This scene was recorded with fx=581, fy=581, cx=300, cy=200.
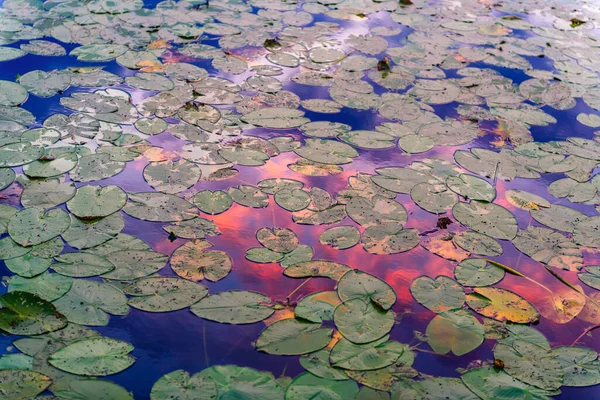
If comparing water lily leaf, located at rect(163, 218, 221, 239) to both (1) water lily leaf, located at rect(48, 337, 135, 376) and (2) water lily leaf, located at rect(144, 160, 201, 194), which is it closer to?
(2) water lily leaf, located at rect(144, 160, 201, 194)

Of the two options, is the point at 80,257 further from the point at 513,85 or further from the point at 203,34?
the point at 513,85

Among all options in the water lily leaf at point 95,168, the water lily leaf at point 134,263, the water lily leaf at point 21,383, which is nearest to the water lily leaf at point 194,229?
the water lily leaf at point 134,263

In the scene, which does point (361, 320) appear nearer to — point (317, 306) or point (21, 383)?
point (317, 306)

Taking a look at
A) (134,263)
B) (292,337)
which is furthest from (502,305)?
(134,263)

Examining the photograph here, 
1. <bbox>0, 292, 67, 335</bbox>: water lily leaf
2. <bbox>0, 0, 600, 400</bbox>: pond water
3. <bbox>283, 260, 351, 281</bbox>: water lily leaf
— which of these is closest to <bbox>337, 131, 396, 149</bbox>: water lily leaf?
<bbox>0, 0, 600, 400</bbox>: pond water

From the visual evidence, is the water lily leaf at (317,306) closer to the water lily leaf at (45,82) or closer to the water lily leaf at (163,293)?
the water lily leaf at (163,293)

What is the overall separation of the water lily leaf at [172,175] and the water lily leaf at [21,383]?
43.1 inches

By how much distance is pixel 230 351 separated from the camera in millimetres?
2117

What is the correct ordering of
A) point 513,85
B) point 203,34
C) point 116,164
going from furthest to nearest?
1. point 203,34
2. point 513,85
3. point 116,164

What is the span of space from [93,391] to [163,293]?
1.58 ft

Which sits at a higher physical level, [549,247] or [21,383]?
[549,247]

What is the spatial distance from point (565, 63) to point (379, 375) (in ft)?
10.7

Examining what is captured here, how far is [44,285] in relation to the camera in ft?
7.47

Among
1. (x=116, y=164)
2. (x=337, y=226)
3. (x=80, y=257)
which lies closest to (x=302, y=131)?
(x=337, y=226)
